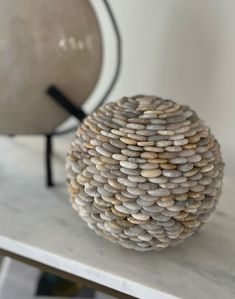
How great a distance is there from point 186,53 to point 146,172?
35 cm

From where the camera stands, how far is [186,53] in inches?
26.8

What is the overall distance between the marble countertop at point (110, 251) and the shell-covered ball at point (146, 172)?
0.10ft

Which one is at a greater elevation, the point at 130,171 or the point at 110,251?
the point at 130,171

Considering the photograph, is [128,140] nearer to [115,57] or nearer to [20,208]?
[20,208]

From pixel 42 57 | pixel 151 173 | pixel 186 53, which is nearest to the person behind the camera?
pixel 151 173

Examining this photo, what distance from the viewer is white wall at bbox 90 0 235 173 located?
25.2 inches

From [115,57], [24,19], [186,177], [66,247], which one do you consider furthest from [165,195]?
[115,57]

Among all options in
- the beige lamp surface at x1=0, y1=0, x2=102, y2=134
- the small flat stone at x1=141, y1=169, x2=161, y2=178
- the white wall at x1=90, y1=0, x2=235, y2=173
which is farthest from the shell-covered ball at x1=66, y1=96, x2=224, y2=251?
the white wall at x1=90, y1=0, x2=235, y2=173

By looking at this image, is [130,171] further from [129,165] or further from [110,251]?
[110,251]

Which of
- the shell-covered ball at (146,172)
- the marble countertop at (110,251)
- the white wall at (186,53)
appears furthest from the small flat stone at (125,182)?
the white wall at (186,53)

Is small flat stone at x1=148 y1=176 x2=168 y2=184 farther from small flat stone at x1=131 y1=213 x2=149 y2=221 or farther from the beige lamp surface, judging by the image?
the beige lamp surface

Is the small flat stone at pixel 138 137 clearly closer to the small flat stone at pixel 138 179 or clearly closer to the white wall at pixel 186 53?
the small flat stone at pixel 138 179

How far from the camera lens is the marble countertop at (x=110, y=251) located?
432 millimetres

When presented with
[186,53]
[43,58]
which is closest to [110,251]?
[43,58]
